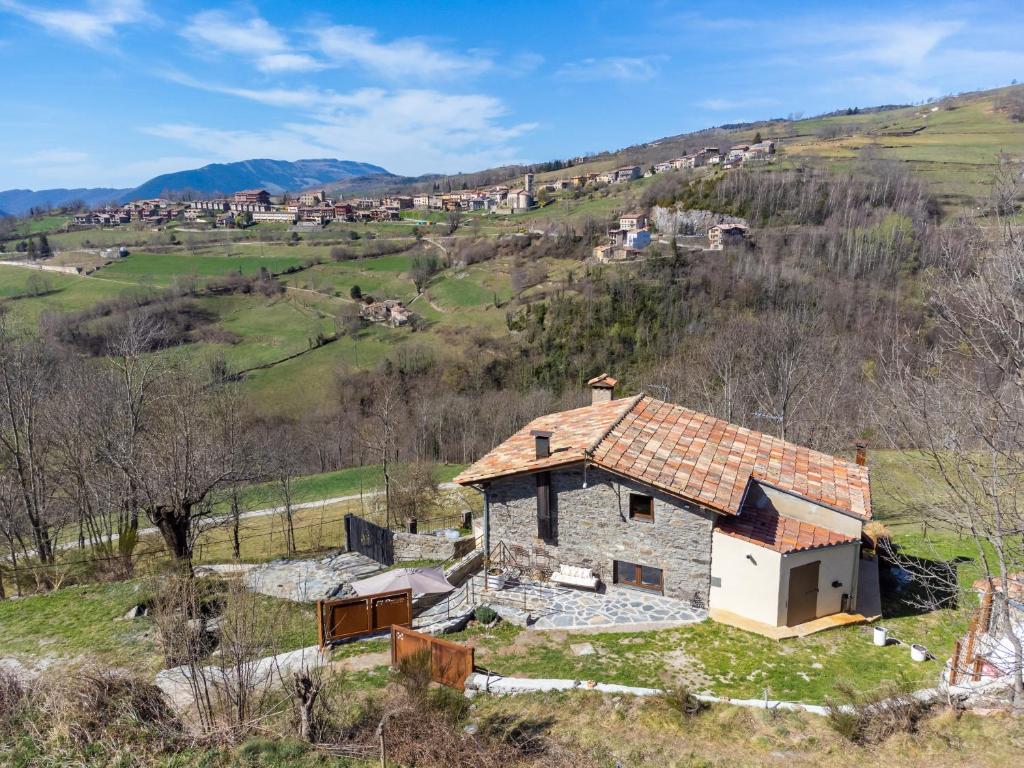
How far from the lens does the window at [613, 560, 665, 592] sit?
1862 cm

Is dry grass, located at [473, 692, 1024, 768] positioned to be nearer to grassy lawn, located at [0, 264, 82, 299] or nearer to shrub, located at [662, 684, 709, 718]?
shrub, located at [662, 684, 709, 718]

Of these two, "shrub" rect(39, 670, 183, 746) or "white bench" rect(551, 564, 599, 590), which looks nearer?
"shrub" rect(39, 670, 183, 746)

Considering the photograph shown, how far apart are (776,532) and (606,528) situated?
4794 millimetres

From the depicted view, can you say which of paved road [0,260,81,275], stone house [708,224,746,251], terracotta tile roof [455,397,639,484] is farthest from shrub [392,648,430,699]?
paved road [0,260,81,275]

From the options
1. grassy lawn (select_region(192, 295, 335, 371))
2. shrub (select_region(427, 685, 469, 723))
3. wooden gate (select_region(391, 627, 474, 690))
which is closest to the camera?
shrub (select_region(427, 685, 469, 723))

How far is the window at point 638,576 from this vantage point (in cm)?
1862

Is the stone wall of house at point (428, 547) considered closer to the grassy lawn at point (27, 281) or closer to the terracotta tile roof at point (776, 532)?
the terracotta tile roof at point (776, 532)

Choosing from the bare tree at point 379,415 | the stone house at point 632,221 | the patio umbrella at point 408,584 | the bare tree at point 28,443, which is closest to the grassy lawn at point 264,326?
the bare tree at point 379,415

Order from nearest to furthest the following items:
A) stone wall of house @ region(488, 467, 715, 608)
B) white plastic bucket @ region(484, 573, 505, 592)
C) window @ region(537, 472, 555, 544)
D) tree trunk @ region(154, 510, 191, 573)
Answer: stone wall of house @ region(488, 467, 715, 608), white plastic bucket @ region(484, 573, 505, 592), window @ region(537, 472, 555, 544), tree trunk @ region(154, 510, 191, 573)

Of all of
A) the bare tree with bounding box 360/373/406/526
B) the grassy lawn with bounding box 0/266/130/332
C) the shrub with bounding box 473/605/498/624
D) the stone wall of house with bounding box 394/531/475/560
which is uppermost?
the grassy lawn with bounding box 0/266/130/332

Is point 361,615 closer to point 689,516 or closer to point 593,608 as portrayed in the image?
point 593,608

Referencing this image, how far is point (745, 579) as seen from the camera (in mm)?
17391

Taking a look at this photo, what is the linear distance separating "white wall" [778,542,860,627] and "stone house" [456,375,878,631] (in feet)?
0.12

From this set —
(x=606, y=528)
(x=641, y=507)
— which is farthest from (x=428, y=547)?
(x=641, y=507)
